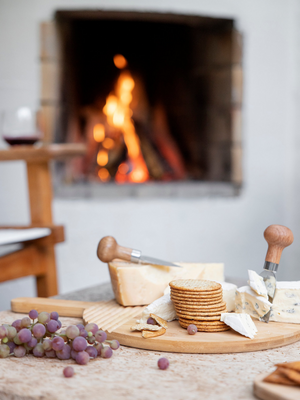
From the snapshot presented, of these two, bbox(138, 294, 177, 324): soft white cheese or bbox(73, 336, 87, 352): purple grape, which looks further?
bbox(138, 294, 177, 324): soft white cheese

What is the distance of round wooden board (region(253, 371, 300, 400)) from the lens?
21.9 inches

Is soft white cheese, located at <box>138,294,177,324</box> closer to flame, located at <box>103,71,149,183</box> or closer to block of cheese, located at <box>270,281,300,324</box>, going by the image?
block of cheese, located at <box>270,281,300,324</box>

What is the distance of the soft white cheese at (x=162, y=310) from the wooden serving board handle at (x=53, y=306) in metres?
0.18

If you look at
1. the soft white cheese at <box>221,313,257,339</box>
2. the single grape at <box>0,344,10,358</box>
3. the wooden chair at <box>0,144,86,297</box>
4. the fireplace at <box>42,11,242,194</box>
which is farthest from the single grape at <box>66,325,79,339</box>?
the fireplace at <box>42,11,242,194</box>

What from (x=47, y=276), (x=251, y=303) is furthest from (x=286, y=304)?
(x=47, y=276)

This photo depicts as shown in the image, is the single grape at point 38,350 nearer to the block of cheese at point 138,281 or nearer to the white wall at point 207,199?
the block of cheese at point 138,281

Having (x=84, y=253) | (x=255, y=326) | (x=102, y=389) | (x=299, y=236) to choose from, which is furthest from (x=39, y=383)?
(x=299, y=236)

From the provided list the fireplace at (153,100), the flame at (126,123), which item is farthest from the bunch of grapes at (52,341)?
the flame at (126,123)

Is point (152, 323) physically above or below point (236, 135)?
below

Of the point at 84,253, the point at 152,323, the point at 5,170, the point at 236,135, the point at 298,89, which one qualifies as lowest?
the point at 84,253

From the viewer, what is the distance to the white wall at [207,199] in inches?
88.7

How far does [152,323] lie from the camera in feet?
2.72

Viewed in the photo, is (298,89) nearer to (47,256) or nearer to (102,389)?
(47,256)

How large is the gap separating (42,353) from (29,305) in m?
0.30
